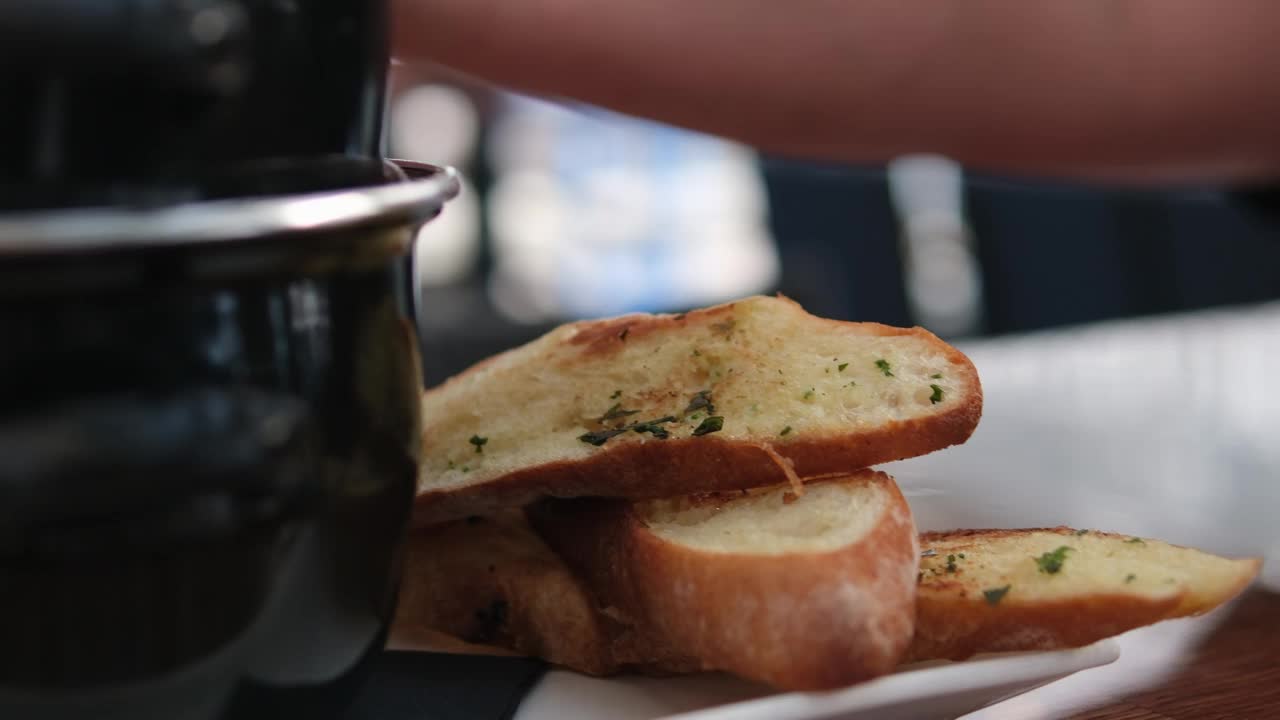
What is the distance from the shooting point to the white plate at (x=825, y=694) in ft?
1.54

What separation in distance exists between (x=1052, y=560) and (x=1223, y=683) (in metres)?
0.12

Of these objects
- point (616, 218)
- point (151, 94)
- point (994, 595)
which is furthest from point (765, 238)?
point (151, 94)

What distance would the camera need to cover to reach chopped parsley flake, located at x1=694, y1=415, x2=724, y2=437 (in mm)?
626

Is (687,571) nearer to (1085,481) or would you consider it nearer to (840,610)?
(840,610)

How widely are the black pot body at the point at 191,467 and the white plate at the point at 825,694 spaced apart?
143mm

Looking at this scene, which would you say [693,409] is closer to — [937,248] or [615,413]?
[615,413]

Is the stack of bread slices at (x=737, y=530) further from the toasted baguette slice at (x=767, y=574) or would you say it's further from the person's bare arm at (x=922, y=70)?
the person's bare arm at (x=922, y=70)

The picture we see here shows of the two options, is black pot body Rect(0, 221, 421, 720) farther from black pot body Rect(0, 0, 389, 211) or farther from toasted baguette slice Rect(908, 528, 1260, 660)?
toasted baguette slice Rect(908, 528, 1260, 660)

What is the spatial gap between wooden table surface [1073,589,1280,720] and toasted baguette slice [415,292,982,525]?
0.16 metres

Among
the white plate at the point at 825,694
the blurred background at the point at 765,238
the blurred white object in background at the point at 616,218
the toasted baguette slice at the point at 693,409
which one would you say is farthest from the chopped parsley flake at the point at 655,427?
the blurred white object in background at the point at 616,218

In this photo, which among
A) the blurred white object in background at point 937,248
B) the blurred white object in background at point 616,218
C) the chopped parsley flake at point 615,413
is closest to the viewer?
the chopped parsley flake at point 615,413

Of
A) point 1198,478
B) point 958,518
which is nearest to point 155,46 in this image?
point 958,518

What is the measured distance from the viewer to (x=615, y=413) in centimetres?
69

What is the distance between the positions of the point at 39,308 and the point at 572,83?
1.13 m
